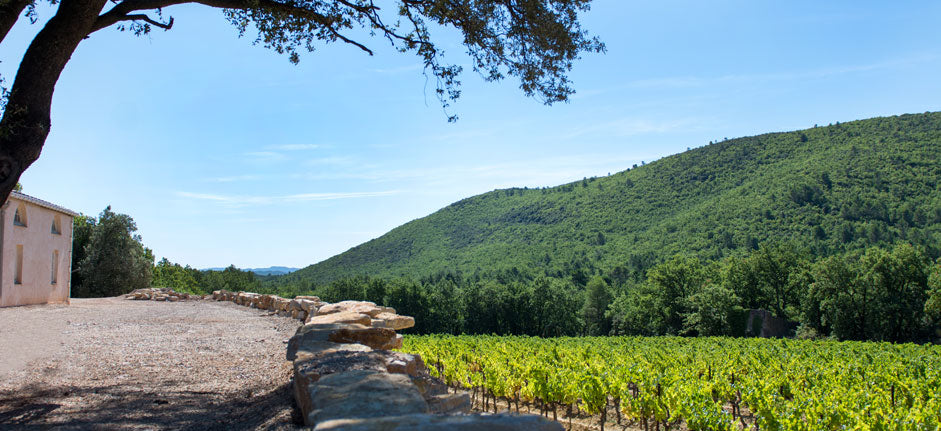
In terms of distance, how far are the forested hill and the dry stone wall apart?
249 feet

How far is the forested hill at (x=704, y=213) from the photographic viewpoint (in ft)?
251

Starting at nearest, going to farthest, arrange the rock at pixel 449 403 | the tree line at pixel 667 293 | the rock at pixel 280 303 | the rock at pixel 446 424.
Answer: the rock at pixel 446 424 → the rock at pixel 449 403 → the rock at pixel 280 303 → the tree line at pixel 667 293

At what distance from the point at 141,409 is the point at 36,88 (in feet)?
10.0

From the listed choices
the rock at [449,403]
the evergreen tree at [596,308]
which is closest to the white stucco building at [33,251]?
the rock at [449,403]

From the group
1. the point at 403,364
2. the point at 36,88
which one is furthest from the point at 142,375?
the point at 403,364

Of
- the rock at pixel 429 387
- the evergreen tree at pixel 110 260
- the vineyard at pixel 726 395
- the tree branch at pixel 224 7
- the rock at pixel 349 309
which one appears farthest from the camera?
the evergreen tree at pixel 110 260

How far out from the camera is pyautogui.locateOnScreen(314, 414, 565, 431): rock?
217 centimetres

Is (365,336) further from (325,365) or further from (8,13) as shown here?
(8,13)

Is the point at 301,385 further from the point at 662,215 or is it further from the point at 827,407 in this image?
the point at 662,215

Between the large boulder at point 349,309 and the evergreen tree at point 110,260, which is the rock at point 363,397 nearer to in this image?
the large boulder at point 349,309

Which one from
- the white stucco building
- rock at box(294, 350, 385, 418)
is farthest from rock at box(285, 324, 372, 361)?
the white stucco building

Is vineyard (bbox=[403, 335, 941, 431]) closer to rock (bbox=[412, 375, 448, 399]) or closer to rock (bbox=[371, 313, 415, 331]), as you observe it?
rock (bbox=[371, 313, 415, 331])

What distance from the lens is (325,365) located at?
13.4 feet

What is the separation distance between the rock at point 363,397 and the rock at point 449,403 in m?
0.75
